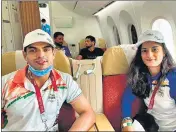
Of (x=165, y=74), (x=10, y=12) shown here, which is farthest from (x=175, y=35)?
(x=10, y=12)

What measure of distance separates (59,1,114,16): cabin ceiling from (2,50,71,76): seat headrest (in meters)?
1.75

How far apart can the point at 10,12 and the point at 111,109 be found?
2.21m

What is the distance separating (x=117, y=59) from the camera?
1839 mm

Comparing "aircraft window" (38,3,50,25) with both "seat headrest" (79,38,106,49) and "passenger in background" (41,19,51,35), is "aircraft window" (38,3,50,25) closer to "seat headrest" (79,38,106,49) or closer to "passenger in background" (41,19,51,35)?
"passenger in background" (41,19,51,35)

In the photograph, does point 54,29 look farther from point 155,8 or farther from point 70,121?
point 70,121

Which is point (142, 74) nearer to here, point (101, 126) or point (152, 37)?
point (152, 37)

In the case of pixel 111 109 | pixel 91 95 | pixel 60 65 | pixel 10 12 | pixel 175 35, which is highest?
pixel 10 12

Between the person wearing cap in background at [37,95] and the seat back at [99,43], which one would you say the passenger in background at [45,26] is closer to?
the seat back at [99,43]

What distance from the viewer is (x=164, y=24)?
295cm

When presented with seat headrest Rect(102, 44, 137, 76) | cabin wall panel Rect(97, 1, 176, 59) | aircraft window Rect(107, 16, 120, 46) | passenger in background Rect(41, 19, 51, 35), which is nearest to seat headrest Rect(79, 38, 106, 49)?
cabin wall panel Rect(97, 1, 176, 59)

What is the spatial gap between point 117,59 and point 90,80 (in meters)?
0.31

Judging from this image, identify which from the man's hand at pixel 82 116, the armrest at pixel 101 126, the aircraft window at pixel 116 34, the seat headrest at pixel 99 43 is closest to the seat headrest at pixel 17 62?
the man's hand at pixel 82 116

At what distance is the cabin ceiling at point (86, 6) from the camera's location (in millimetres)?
3303

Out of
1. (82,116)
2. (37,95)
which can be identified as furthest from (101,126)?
(37,95)
